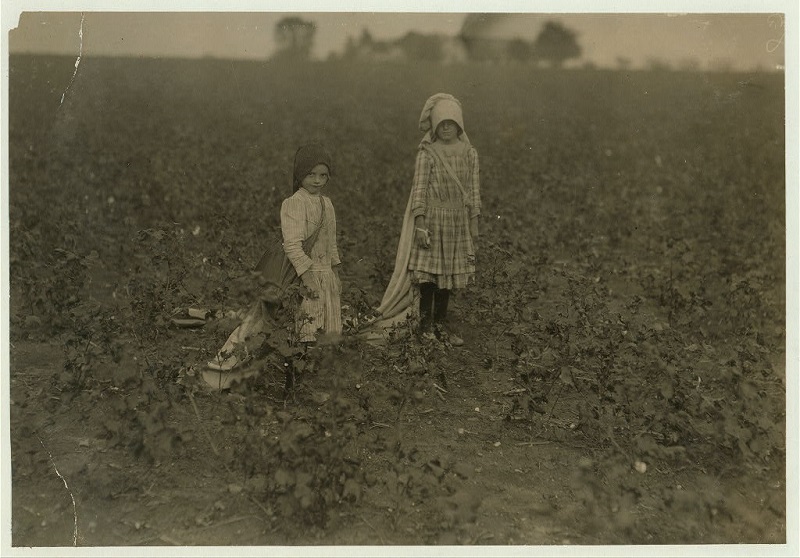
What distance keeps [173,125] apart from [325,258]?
26.9ft

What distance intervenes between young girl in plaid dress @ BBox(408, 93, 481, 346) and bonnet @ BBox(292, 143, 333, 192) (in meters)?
0.98

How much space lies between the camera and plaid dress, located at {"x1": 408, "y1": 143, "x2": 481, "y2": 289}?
4.61 metres

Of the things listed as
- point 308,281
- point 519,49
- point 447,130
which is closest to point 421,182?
point 447,130

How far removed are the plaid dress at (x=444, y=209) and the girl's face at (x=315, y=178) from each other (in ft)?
3.03

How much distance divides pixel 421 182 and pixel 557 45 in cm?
463

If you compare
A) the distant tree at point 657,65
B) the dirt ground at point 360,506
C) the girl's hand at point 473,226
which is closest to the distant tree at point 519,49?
the distant tree at point 657,65

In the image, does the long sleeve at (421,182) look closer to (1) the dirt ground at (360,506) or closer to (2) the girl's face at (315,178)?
(2) the girl's face at (315,178)

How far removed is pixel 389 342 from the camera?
13.9ft

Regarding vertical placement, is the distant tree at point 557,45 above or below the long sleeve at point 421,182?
Result: above

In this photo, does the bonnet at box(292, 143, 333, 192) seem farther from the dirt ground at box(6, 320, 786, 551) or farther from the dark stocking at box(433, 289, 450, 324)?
the dark stocking at box(433, 289, 450, 324)

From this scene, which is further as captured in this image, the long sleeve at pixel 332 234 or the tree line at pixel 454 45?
the tree line at pixel 454 45

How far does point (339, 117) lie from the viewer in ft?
43.4

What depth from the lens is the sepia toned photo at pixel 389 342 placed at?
3031mm

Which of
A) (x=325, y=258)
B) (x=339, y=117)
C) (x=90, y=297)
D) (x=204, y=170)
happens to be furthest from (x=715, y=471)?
(x=339, y=117)
